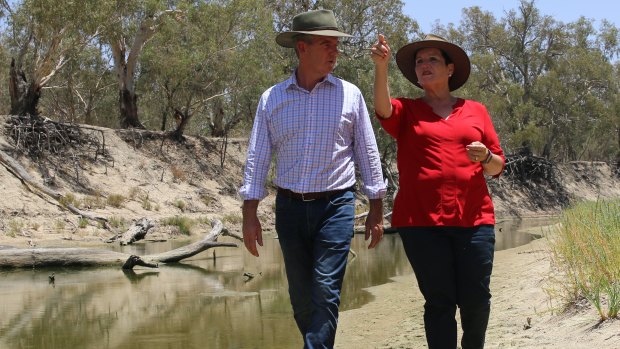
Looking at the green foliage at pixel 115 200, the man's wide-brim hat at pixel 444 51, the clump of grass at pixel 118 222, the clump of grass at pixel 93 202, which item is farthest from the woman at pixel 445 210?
the green foliage at pixel 115 200

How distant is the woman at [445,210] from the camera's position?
484cm

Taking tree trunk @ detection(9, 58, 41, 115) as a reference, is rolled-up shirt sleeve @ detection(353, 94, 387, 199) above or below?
below

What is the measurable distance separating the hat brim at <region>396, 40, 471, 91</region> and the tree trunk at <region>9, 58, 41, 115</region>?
72.7 ft

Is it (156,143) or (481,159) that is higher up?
(156,143)

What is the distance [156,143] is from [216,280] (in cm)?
1832

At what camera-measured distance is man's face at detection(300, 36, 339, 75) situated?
5.11 meters

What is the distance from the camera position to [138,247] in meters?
19.0

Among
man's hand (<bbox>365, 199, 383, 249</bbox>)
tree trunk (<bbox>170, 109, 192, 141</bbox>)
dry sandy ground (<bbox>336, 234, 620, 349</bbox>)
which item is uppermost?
tree trunk (<bbox>170, 109, 192, 141</bbox>)

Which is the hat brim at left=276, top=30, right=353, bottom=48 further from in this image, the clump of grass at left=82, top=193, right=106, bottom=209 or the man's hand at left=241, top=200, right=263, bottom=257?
the clump of grass at left=82, top=193, right=106, bottom=209

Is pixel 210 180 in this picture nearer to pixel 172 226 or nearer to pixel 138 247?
pixel 172 226

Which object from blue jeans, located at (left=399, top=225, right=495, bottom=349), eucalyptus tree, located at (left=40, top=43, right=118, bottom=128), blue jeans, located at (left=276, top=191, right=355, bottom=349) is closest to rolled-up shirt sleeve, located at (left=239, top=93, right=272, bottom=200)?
blue jeans, located at (left=276, top=191, right=355, bottom=349)

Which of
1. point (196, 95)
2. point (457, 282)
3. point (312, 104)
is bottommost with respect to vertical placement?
point (457, 282)

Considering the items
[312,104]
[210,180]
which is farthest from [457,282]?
[210,180]

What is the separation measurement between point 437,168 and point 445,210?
0.76 feet
